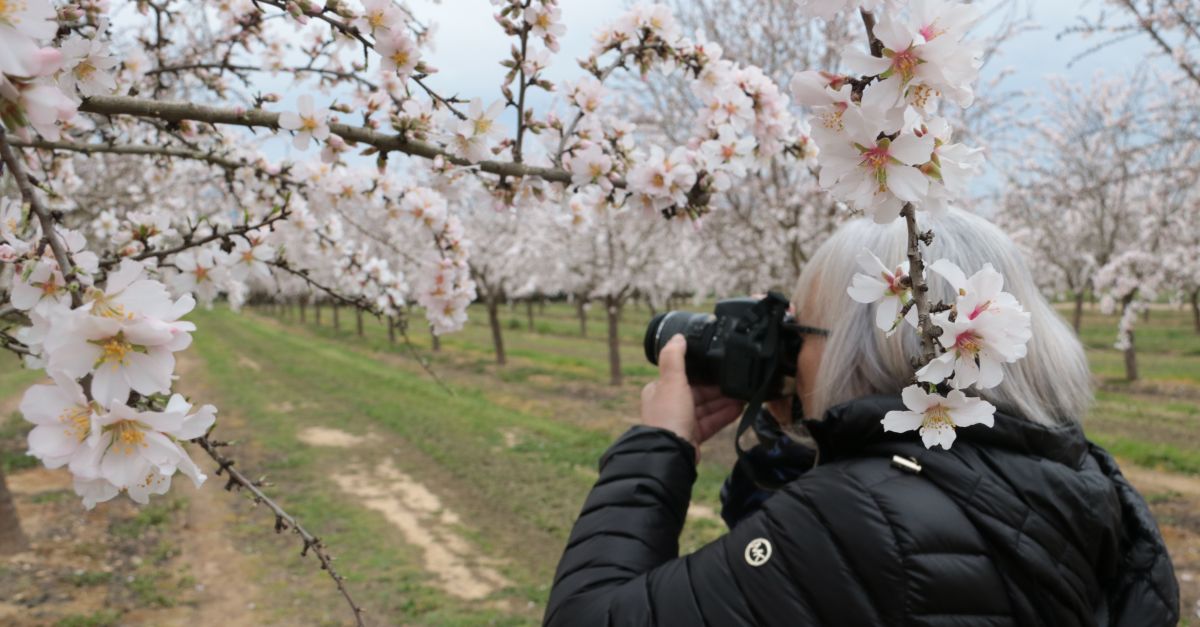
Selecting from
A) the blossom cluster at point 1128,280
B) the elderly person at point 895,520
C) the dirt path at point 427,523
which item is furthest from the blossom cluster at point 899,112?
the blossom cluster at point 1128,280

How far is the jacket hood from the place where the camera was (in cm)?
96

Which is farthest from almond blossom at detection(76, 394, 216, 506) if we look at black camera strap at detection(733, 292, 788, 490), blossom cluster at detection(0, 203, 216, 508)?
black camera strap at detection(733, 292, 788, 490)

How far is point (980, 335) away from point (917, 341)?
0.43 meters

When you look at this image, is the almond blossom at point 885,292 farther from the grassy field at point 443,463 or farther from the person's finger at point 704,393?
the grassy field at point 443,463

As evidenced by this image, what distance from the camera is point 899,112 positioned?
668 millimetres

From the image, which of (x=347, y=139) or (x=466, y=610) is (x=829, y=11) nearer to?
(x=347, y=139)

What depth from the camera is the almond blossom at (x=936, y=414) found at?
71cm

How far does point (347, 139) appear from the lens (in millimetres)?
1641

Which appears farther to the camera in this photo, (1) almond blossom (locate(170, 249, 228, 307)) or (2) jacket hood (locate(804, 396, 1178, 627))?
(1) almond blossom (locate(170, 249, 228, 307))

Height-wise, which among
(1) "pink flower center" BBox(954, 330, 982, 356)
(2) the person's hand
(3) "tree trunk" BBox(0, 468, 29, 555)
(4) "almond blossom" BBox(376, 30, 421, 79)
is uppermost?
(4) "almond blossom" BBox(376, 30, 421, 79)

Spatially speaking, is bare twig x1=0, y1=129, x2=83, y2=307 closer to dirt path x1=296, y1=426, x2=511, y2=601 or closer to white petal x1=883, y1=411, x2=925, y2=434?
white petal x1=883, y1=411, x2=925, y2=434

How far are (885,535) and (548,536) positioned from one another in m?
→ 4.27

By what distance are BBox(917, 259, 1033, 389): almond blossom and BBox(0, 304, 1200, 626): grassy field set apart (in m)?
1.58

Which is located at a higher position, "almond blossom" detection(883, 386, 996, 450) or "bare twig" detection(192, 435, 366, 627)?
"almond blossom" detection(883, 386, 996, 450)
